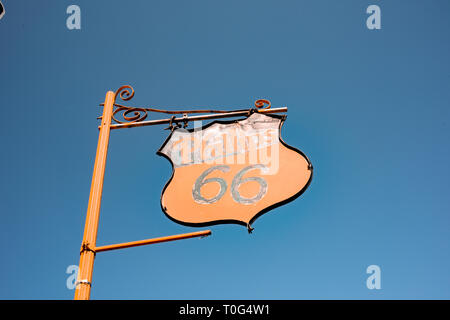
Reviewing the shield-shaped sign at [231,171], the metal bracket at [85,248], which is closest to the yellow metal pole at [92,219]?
the metal bracket at [85,248]

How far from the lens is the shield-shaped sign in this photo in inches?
159

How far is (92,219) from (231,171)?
117 centimetres

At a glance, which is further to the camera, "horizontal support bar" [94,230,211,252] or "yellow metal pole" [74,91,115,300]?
"horizontal support bar" [94,230,211,252]

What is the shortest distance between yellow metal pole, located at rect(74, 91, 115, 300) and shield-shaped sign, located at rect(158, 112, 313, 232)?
1.72 ft

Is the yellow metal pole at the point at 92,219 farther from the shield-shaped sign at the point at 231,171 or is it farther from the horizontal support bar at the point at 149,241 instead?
the shield-shaped sign at the point at 231,171

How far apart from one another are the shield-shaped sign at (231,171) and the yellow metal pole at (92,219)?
1.72ft

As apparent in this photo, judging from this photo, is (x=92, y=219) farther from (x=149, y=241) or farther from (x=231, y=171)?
(x=231, y=171)

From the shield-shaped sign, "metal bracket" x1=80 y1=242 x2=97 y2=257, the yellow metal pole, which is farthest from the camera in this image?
the shield-shaped sign

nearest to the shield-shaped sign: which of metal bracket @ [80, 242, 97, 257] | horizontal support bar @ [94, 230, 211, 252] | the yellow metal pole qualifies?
horizontal support bar @ [94, 230, 211, 252]

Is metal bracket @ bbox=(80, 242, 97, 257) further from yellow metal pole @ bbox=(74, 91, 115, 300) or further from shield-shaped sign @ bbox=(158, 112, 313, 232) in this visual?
shield-shaped sign @ bbox=(158, 112, 313, 232)

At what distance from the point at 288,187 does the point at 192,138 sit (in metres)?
1.13
